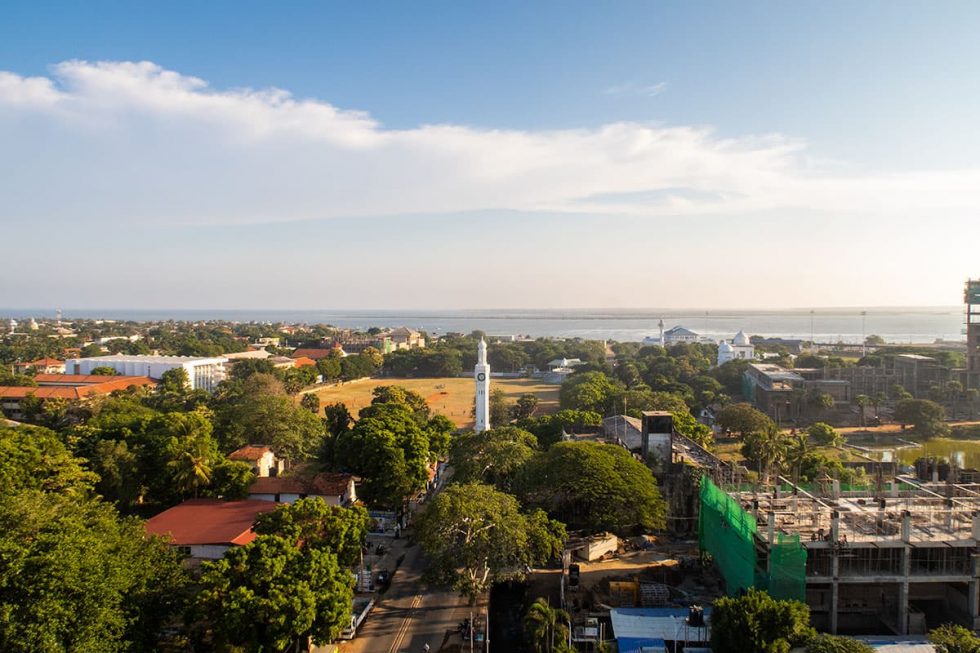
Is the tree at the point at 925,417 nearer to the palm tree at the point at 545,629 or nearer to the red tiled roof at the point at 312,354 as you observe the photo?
the palm tree at the point at 545,629

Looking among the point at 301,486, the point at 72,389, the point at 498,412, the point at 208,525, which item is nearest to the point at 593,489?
the point at 301,486

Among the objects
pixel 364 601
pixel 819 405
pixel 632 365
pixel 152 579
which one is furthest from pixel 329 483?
pixel 632 365

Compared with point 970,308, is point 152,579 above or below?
below

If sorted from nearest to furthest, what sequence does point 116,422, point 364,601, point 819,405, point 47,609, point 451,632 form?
point 47,609 < point 451,632 < point 364,601 < point 116,422 < point 819,405

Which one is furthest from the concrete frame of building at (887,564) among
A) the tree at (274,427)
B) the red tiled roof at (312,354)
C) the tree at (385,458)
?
the red tiled roof at (312,354)

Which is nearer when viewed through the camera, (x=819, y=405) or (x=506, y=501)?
(x=506, y=501)

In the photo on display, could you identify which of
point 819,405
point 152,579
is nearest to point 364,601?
point 152,579

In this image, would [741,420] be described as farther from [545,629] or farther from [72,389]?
[72,389]

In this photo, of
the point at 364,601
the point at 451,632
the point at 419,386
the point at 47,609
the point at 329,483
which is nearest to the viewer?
the point at 47,609

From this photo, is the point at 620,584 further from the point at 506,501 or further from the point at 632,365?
the point at 632,365
